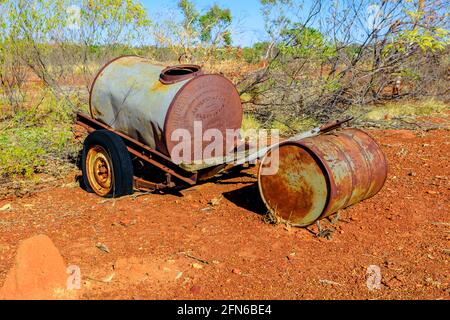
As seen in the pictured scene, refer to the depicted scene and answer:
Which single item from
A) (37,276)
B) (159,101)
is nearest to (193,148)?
(159,101)

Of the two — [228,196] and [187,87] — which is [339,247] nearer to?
[228,196]

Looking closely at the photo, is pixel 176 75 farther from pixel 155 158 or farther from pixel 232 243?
pixel 232 243

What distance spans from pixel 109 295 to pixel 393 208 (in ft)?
11.2

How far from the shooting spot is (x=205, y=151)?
5.52 meters

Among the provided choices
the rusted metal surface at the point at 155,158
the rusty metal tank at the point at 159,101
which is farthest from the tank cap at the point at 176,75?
the rusted metal surface at the point at 155,158

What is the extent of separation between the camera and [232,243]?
436 centimetres

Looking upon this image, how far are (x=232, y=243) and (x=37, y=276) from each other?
1832mm

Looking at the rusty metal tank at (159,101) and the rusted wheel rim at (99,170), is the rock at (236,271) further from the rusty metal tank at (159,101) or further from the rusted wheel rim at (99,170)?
Result: the rusted wheel rim at (99,170)

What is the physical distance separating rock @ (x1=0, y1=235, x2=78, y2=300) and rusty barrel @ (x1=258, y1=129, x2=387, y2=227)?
88.6 inches

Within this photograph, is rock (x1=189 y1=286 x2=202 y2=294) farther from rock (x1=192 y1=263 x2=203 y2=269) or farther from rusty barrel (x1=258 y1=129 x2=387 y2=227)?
rusty barrel (x1=258 y1=129 x2=387 y2=227)

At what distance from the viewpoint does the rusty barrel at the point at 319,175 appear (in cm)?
423

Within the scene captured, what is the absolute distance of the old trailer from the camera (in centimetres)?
436

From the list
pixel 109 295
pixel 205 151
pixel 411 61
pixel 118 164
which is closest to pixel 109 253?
pixel 109 295

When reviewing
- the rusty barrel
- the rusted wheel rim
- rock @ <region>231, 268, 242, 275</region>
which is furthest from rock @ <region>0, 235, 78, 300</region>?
the rusty barrel
